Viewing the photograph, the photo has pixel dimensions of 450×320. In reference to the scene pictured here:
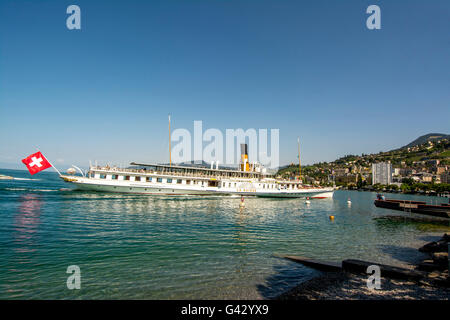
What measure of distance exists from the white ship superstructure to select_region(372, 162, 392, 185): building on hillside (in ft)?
487

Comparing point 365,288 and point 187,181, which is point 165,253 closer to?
point 365,288

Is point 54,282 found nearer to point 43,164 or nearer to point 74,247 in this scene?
point 74,247

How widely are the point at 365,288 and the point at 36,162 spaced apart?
36908 millimetres

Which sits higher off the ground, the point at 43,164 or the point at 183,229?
the point at 43,164

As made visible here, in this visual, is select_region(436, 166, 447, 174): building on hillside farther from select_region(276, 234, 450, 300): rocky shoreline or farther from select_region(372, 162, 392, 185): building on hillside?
select_region(276, 234, 450, 300): rocky shoreline

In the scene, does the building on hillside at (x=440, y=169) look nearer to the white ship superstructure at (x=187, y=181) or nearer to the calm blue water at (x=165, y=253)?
the white ship superstructure at (x=187, y=181)

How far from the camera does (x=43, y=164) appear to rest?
2994cm

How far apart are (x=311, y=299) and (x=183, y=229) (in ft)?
42.5

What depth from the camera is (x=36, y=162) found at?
1173 inches

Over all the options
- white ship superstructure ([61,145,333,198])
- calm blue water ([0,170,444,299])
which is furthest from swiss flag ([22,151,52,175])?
white ship superstructure ([61,145,333,198])

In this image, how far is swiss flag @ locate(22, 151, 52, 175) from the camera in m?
28.8

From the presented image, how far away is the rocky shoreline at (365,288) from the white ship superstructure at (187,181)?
41495 mm

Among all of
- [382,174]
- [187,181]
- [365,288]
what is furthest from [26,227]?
[382,174]
